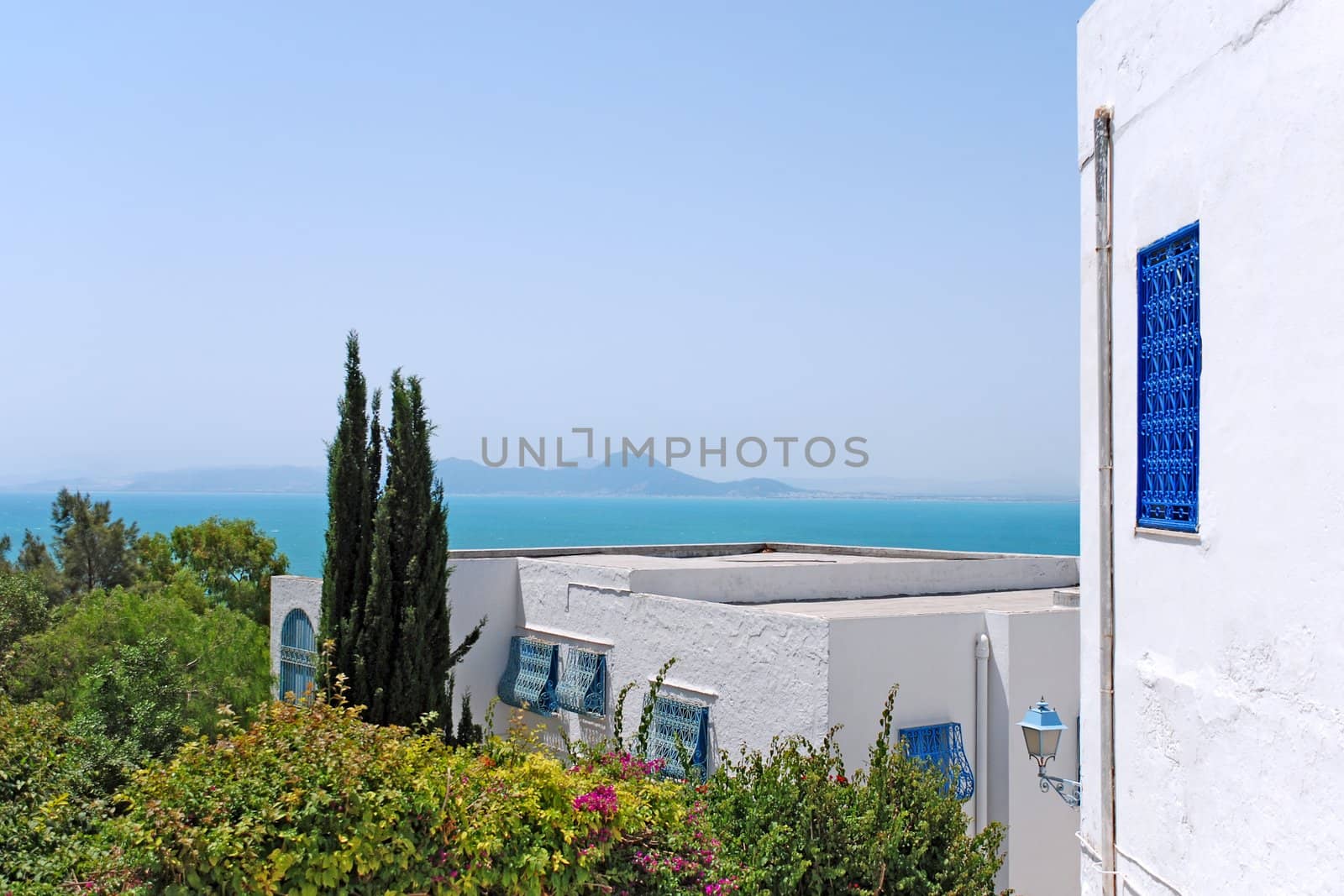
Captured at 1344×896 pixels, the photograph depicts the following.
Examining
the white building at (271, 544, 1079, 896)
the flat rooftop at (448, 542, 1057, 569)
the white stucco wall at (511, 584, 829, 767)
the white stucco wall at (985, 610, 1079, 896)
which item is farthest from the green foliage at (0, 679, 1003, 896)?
the flat rooftop at (448, 542, 1057, 569)

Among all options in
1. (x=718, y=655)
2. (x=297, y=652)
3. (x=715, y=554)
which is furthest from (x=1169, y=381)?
(x=715, y=554)

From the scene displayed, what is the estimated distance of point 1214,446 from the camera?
434 cm

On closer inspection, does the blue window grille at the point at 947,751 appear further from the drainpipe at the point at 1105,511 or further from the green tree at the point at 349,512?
the green tree at the point at 349,512

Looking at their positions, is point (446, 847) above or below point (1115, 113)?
below

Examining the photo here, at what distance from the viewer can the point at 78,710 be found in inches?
386

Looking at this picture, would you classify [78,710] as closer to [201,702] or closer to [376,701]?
[201,702]

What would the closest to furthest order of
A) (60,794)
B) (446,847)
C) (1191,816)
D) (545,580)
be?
(1191,816) < (446,847) < (60,794) < (545,580)

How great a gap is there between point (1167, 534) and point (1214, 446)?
52cm

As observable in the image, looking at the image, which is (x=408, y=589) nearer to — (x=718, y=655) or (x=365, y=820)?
(x=718, y=655)

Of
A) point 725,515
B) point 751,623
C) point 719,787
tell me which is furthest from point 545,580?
point 725,515

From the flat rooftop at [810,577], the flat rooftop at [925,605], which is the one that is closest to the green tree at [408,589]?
the flat rooftop at [810,577]

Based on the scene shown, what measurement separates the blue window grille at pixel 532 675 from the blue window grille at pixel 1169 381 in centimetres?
925

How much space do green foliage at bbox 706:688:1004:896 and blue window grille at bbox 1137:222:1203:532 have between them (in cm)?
330

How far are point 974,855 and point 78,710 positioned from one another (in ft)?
24.2
